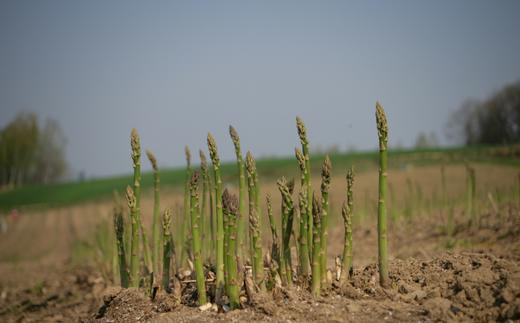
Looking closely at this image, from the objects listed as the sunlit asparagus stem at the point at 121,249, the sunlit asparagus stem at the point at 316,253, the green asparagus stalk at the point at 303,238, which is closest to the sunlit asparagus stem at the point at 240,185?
the green asparagus stalk at the point at 303,238

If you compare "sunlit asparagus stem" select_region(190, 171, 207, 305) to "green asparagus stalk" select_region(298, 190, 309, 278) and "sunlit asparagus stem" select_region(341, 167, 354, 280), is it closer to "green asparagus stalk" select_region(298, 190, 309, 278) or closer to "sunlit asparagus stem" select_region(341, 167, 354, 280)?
"green asparagus stalk" select_region(298, 190, 309, 278)

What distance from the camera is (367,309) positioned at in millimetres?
3385

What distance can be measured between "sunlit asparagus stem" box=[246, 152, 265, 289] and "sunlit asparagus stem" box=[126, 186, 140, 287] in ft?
3.81

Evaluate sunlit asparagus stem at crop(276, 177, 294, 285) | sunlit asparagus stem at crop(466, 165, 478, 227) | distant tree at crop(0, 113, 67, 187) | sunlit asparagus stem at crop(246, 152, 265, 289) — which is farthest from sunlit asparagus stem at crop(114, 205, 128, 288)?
distant tree at crop(0, 113, 67, 187)

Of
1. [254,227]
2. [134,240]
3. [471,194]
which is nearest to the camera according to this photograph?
[254,227]

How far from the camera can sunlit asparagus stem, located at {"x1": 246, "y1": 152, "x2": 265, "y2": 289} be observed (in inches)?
141

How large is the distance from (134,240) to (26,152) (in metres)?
67.0

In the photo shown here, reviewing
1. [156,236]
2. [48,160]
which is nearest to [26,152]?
[48,160]

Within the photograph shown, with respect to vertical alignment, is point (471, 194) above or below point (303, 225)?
below

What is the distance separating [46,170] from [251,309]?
263ft

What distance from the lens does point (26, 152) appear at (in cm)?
6241

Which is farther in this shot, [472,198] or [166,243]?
[472,198]

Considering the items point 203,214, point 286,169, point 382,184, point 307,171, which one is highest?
point 307,171

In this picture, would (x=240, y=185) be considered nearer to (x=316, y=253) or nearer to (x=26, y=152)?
(x=316, y=253)
